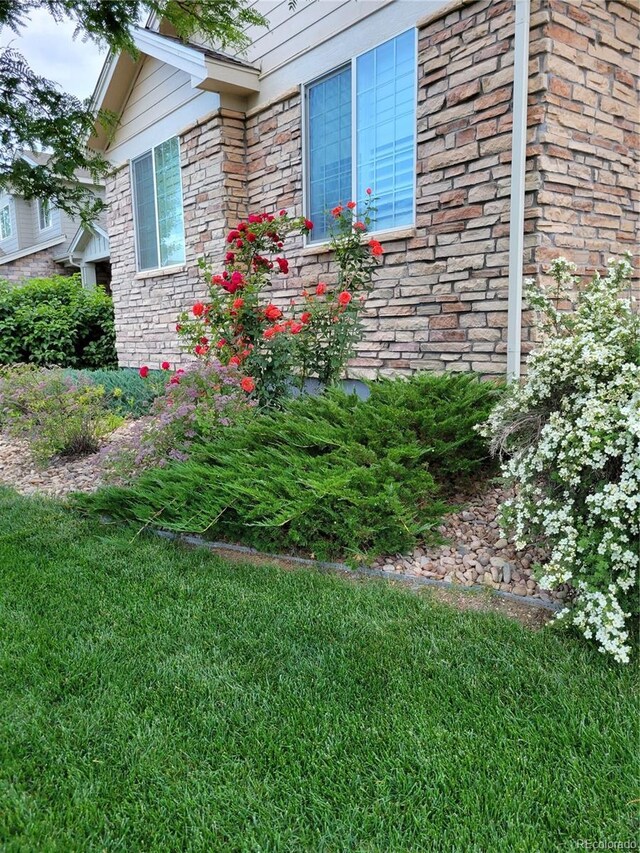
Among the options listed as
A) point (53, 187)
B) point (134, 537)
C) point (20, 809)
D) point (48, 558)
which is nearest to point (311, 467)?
point (134, 537)

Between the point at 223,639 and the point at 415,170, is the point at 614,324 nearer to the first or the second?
the point at 223,639

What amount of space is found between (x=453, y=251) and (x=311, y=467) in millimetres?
2533

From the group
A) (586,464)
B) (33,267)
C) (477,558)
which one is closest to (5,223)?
(33,267)

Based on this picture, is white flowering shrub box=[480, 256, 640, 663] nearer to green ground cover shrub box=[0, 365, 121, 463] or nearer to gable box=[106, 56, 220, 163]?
green ground cover shrub box=[0, 365, 121, 463]

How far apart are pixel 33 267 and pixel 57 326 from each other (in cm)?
782

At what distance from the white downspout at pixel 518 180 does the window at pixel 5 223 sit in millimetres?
19840

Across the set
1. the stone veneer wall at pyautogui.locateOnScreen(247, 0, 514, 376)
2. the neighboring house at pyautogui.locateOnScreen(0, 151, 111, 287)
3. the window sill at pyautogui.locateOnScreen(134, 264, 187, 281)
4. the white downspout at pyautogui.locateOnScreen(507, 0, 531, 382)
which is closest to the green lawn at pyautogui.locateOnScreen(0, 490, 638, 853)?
the white downspout at pyautogui.locateOnScreen(507, 0, 531, 382)


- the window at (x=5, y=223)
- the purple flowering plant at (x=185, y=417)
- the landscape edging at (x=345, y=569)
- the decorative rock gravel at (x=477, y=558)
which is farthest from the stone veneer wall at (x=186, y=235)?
the window at (x=5, y=223)

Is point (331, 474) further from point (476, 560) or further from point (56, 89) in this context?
point (56, 89)

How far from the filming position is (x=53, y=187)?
4.57 meters

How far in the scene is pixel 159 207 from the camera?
866cm

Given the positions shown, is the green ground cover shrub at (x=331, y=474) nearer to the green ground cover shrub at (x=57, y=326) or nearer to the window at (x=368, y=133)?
the window at (x=368, y=133)

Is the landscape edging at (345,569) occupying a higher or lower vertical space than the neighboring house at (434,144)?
lower

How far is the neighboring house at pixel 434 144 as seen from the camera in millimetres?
4363
